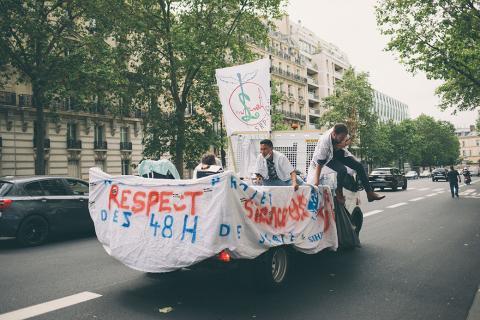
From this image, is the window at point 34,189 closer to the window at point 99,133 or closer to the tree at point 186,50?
the tree at point 186,50

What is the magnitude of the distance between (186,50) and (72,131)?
1625 centimetres

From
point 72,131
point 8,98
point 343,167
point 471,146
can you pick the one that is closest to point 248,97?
point 343,167

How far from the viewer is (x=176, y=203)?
183 inches

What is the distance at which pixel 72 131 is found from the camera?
34.2 meters

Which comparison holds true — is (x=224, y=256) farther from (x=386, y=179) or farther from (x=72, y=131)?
(x=72, y=131)

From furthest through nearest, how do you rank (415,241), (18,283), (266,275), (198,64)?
(198,64), (415,241), (18,283), (266,275)

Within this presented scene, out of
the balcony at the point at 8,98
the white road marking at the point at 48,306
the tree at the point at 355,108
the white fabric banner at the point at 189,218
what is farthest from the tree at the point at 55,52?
the tree at the point at 355,108

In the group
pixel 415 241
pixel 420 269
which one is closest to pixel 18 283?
pixel 420 269

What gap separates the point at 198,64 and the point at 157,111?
12.0ft

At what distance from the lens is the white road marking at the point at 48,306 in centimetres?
429

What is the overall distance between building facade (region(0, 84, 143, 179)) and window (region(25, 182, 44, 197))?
17044 mm

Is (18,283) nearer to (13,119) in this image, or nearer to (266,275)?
(266,275)

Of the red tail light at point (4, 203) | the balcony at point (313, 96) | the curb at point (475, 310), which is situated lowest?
the curb at point (475, 310)

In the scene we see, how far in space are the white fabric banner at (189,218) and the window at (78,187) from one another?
16.3 ft
